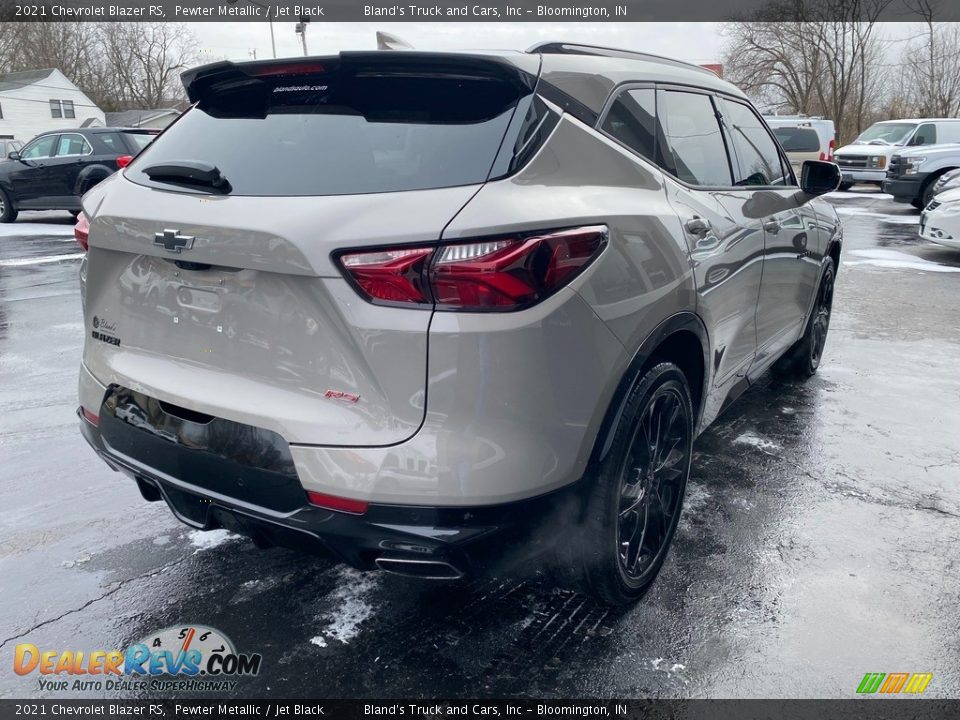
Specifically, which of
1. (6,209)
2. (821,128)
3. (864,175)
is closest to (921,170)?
(864,175)

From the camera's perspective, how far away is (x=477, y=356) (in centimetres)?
200

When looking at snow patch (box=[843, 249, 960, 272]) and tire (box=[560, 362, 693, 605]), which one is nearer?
tire (box=[560, 362, 693, 605])

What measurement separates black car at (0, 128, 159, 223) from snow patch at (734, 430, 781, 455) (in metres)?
14.1

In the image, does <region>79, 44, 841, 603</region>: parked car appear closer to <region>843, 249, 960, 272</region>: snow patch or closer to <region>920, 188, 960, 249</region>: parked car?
<region>843, 249, 960, 272</region>: snow patch

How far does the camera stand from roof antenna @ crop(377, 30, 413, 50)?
242 centimetres

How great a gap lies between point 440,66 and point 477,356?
92 centimetres

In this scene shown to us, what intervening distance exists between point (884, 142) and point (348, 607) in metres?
22.6

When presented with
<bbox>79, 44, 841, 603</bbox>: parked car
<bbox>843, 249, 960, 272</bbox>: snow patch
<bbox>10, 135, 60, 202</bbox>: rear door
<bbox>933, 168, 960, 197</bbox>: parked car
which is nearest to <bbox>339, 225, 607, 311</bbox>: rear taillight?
<bbox>79, 44, 841, 603</bbox>: parked car

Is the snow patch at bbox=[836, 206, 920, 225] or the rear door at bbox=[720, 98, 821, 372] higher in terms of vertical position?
the rear door at bbox=[720, 98, 821, 372]

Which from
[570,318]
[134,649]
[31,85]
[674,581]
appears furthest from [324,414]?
[31,85]

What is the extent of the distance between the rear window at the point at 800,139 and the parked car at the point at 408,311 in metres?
21.2

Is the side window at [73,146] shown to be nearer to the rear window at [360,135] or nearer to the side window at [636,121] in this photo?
the rear window at [360,135]

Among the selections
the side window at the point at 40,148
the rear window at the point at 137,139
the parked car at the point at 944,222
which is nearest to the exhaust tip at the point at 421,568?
the parked car at the point at 944,222

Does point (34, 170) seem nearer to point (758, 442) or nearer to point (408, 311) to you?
point (758, 442)
